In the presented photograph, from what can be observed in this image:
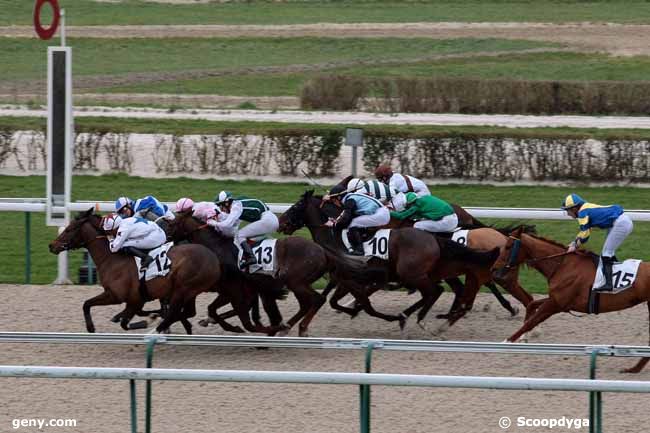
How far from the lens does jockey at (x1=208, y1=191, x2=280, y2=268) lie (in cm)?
915

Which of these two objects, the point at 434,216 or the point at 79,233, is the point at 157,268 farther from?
the point at 434,216

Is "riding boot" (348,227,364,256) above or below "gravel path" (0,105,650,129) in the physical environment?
below

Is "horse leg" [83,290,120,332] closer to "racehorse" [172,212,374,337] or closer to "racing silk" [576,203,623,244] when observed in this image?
"racehorse" [172,212,374,337]

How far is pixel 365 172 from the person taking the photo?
15477mm

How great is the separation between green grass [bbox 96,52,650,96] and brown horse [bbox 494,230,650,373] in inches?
668

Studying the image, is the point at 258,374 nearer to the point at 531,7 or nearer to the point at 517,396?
the point at 517,396

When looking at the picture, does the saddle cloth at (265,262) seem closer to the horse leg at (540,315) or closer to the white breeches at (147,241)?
the white breeches at (147,241)

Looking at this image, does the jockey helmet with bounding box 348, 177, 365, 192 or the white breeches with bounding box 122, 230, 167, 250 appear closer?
the white breeches with bounding box 122, 230, 167, 250

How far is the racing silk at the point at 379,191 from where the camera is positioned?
10086 mm

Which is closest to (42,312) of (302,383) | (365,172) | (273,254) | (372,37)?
(273,254)

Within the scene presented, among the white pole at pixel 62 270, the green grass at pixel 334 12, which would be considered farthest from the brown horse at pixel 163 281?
the green grass at pixel 334 12

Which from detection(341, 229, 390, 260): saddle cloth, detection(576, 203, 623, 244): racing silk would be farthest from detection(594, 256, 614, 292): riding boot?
A: detection(341, 229, 390, 260): saddle cloth

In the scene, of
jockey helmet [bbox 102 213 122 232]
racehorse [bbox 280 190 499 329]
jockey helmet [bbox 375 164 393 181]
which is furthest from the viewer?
jockey helmet [bbox 375 164 393 181]

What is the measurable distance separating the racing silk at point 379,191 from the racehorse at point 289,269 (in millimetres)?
960
